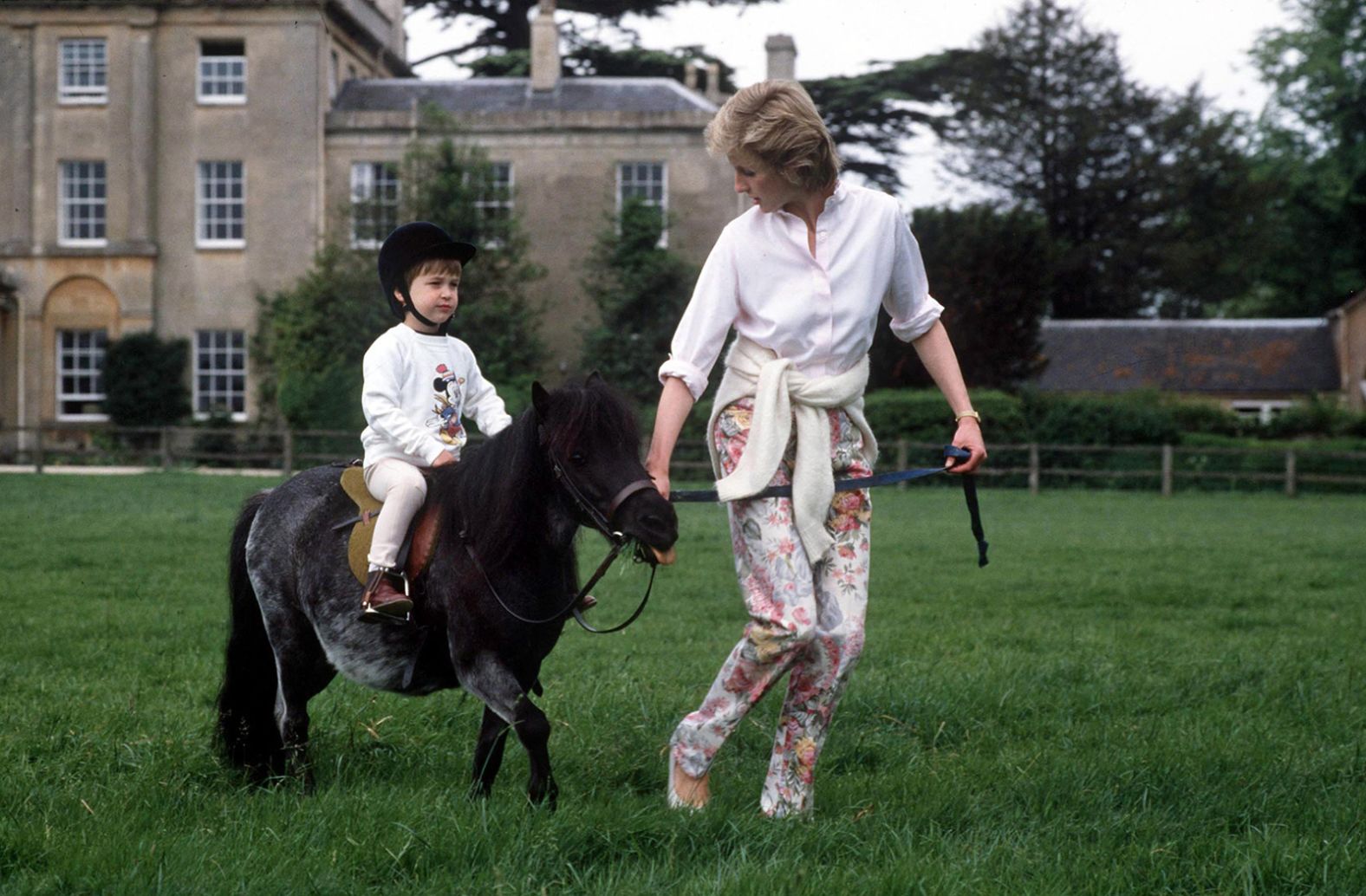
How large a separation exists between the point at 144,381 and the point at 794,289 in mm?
33736

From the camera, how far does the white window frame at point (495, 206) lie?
1366 inches

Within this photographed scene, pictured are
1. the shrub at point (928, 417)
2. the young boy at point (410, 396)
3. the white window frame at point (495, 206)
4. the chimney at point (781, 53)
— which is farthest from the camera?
the chimney at point (781, 53)

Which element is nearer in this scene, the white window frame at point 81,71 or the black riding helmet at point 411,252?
the black riding helmet at point 411,252

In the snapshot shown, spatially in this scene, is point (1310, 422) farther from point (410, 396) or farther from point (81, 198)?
point (410, 396)

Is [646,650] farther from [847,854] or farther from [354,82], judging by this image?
[354,82]

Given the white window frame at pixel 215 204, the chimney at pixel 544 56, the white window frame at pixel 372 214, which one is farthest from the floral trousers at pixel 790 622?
the chimney at pixel 544 56

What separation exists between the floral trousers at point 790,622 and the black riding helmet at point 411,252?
1.16m

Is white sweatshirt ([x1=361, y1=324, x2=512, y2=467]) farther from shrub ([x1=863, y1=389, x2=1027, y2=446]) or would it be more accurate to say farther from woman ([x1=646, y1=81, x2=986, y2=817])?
shrub ([x1=863, y1=389, x2=1027, y2=446])

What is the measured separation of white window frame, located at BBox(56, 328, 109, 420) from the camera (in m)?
36.9

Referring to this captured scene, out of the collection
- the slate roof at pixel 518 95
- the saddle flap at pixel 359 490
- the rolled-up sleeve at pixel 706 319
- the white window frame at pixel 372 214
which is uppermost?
the slate roof at pixel 518 95

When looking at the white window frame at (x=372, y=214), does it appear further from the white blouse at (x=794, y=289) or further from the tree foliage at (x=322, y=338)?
the white blouse at (x=794, y=289)

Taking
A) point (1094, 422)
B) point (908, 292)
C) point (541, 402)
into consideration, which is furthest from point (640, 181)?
point (541, 402)

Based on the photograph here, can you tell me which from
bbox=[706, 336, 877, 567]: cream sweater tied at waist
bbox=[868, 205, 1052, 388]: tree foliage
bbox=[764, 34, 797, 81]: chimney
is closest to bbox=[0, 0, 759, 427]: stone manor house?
bbox=[764, 34, 797, 81]: chimney

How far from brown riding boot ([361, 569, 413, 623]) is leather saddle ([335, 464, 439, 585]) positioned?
0.20 ft
